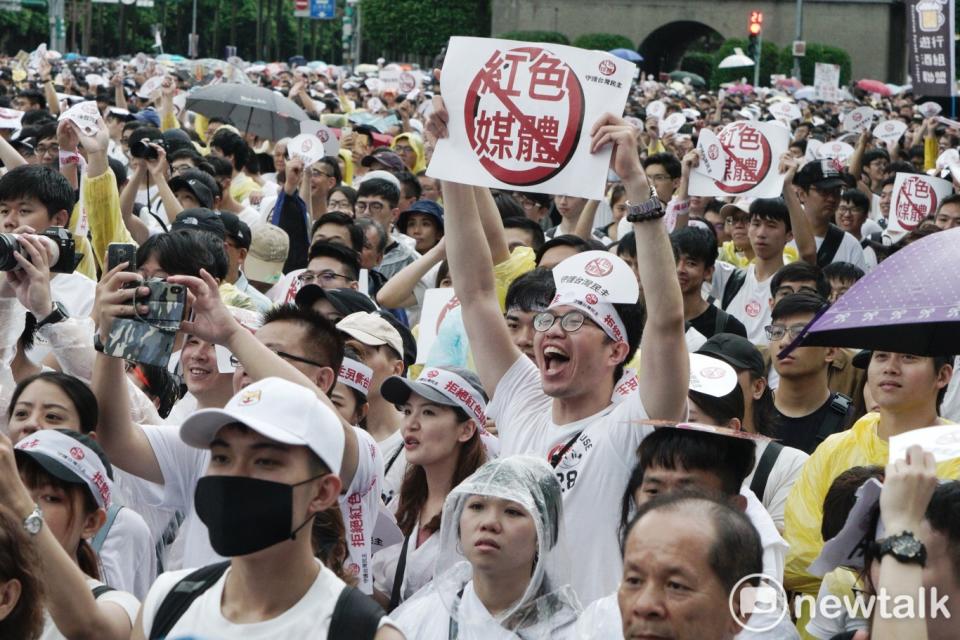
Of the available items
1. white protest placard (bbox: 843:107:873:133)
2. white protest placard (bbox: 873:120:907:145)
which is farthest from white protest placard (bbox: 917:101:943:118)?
white protest placard (bbox: 843:107:873:133)

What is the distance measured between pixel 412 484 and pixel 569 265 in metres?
1.00

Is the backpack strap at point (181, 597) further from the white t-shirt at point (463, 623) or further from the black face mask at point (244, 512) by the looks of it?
the white t-shirt at point (463, 623)

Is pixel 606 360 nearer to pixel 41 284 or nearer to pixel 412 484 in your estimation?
pixel 412 484

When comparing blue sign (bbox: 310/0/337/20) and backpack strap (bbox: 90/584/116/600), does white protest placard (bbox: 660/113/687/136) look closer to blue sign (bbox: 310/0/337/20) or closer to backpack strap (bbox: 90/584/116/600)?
backpack strap (bbox: 90/584/116/600)

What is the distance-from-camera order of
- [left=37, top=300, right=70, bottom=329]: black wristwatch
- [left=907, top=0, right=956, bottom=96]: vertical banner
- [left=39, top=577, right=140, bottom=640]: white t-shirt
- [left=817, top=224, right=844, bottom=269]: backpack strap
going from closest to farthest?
[left=39, top=577, right=140, bottom=640]: white t-shirt, [left=37, top=300, right=70, bottom=329]: black wristwatch, [left=817, top=224, right=844, bottom=269]: backpack strap, [left=907, top=0, right=956, bottom=96]: vertical banner

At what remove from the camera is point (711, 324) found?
766cm

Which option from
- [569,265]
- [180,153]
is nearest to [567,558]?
[569,265]

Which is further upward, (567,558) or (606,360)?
(606,360)

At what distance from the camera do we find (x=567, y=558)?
14.2 feet

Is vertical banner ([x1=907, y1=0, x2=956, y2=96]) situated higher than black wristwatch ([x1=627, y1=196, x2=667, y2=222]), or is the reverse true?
vertical banner ([x1=907, y1=0, x2=956, y2=96])

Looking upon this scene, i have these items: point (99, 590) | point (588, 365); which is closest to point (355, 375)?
point (588, 365)

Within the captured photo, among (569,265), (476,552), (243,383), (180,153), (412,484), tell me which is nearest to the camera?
(476,552)

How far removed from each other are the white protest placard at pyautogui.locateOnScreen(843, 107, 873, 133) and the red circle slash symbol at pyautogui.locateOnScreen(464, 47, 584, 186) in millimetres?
14135

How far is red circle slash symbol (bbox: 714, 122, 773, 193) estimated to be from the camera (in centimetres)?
1035
